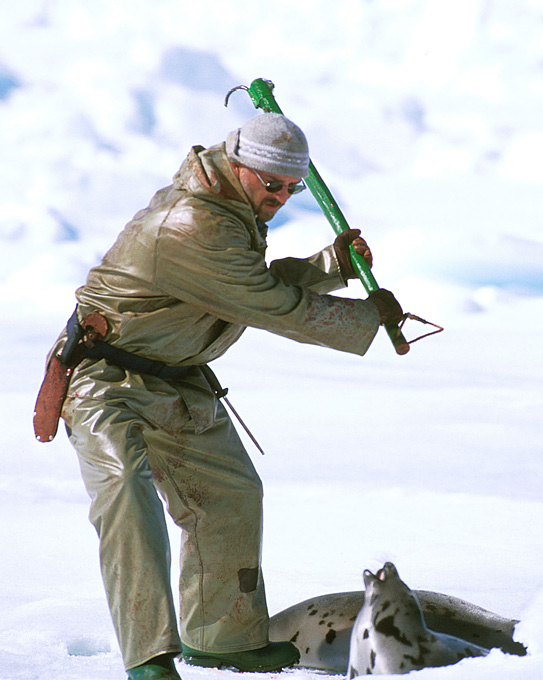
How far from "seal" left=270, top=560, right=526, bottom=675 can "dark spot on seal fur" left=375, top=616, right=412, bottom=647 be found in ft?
1.96

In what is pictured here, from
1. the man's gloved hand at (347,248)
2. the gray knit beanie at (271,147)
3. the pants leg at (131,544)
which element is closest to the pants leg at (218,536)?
the pants leg at (131,544)

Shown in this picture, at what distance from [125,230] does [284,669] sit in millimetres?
1614

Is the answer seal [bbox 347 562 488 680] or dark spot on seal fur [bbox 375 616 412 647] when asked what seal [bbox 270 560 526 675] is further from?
dark spot on seal fur [bbox 375 616 412 647]

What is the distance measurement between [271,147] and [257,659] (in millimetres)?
1761

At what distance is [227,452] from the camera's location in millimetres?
3568

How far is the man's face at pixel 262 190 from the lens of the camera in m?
3.18

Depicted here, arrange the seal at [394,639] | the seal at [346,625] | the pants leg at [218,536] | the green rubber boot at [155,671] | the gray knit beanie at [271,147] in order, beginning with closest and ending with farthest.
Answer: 1. the seal at [394,639]
2. the green rubber boot at [155,671]
3. the gray knit beanie at [271,147]
4. the seal at [346,625]
5. the pants leg at [218,536]

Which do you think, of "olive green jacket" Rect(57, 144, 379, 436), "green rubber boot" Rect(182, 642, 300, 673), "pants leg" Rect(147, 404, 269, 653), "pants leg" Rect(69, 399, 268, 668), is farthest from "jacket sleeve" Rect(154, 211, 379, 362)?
"green rubber boot" Rect(182, 642, 300, 673)

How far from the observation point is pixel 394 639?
113 inches

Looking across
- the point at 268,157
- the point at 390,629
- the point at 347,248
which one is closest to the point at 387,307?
the point at 347,248

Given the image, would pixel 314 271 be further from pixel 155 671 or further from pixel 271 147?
pixel 155 671

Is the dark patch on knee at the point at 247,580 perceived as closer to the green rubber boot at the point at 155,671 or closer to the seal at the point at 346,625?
the seal at the point at 346,625

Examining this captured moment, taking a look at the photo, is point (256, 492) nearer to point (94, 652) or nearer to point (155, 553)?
point (155, 553)

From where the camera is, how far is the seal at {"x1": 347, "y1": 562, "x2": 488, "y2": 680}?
2.84 m
